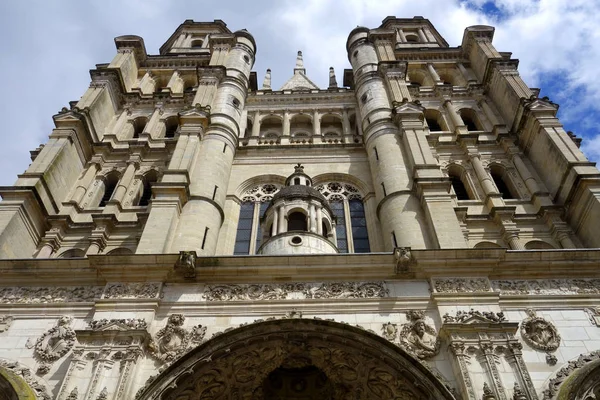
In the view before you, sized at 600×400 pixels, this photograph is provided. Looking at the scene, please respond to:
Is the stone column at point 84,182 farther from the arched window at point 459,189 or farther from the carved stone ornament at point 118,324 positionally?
the arched window at point 459,189

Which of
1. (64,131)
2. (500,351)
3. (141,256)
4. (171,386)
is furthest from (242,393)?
(64,131)

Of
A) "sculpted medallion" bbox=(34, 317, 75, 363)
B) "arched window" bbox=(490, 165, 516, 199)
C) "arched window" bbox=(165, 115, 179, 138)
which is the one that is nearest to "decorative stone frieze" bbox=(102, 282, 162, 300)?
"sculpted medallion" bbox=(34, 317, 75, 363)

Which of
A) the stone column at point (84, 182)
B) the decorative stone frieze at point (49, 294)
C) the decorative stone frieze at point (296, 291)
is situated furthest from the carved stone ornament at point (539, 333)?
the stone column at point (84, 182)

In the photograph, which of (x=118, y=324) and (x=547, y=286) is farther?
(x=547, y=286)

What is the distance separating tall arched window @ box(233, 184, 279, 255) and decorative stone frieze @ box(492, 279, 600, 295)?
6.69m

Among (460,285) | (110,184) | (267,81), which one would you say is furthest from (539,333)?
(267,81)

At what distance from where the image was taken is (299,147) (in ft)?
64.5

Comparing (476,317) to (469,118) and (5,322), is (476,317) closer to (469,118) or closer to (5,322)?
(5,322)

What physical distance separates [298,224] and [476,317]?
6070mm

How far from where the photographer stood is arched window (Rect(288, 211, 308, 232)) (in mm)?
14750

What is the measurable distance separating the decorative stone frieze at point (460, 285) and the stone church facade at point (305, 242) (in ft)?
0.16

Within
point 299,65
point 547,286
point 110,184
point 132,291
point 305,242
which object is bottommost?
point 132,291

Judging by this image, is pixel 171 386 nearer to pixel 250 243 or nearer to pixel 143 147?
pixel 250 243

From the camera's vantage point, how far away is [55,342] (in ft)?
34.6
